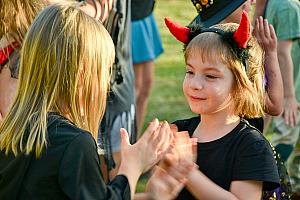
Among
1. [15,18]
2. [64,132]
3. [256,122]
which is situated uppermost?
[15,18]

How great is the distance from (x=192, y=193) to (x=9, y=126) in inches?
31.2

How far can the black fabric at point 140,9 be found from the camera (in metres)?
6.53

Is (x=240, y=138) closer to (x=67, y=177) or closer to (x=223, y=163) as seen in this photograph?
(x=223, y=163)

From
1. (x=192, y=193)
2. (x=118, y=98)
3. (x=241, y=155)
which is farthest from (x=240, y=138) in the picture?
(x=118, y=98)

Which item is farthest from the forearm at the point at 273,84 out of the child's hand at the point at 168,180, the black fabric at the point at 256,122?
the child's hand at the point at 168,180

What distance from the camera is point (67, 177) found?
2.71 meters

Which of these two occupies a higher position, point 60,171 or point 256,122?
point 60,171

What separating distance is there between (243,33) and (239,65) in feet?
0.42

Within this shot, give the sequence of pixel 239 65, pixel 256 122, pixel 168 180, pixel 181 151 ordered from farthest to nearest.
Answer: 1. pixel 256 122
2. pixel 239 65
3. pixel 181 151
4. pixel 168 180

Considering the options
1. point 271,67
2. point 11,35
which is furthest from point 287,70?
point 11,35

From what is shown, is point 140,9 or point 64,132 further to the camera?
point 140,9

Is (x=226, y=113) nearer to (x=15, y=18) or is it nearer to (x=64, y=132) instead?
(x=64, y=132)

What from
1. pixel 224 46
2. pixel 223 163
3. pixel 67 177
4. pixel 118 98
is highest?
pixel 224 46

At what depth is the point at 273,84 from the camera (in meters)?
3.88
